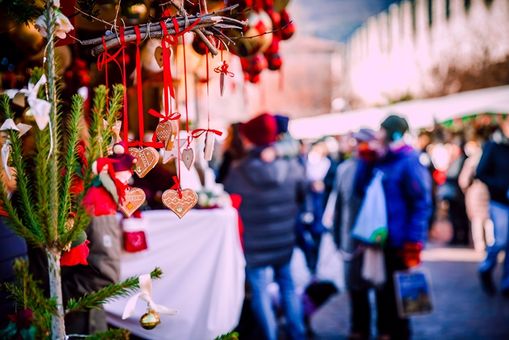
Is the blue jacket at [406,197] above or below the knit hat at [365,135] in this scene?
below

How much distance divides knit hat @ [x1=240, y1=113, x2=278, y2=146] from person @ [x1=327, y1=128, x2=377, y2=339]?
2.38 ft

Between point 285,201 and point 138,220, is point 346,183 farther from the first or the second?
point 138,220

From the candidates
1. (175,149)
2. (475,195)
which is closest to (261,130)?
(175,149)

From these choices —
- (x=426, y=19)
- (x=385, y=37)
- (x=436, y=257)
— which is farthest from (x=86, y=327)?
(x=385, y=37)

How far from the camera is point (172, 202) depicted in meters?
1.64

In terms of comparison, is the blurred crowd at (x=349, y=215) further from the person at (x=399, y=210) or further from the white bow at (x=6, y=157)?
the white bow at (x=6, y=157)

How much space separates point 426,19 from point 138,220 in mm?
29660

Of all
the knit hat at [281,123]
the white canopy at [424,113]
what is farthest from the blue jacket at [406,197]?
the white canopy at [424,113]

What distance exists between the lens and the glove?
14.1 ft

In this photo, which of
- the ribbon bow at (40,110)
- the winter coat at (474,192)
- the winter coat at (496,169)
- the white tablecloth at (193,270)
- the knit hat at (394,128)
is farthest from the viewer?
the winter coat at (474,192)

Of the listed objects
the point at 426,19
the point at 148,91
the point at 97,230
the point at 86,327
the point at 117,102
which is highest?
the point at 426,19

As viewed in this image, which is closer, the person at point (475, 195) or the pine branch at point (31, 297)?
the pine branch at point (31, 297)

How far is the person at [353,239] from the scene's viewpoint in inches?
183

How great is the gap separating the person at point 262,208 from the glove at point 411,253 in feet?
2.91
